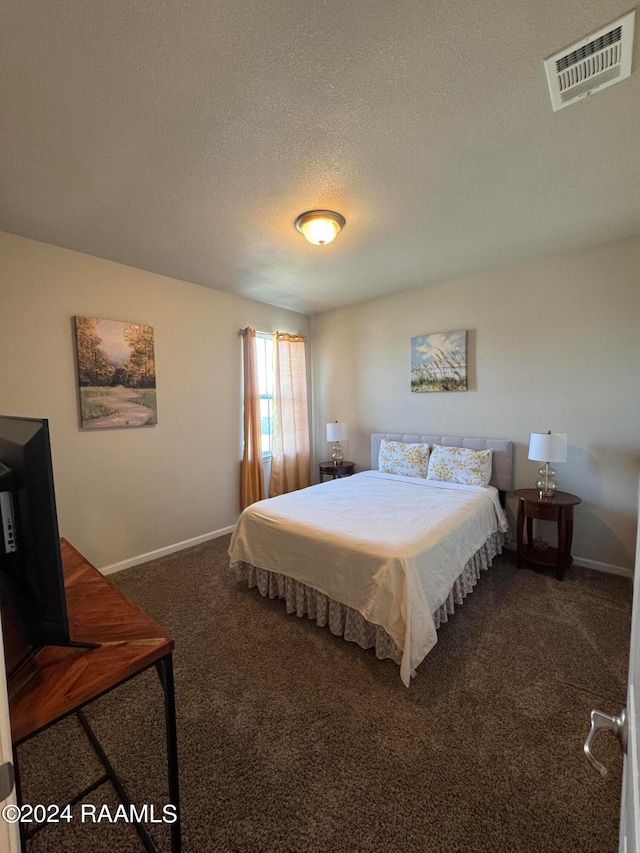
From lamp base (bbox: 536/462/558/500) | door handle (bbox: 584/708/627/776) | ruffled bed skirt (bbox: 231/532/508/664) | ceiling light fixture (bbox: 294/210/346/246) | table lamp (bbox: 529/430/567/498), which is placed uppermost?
ceiling light fixture (bbox: 294/210/346/246)

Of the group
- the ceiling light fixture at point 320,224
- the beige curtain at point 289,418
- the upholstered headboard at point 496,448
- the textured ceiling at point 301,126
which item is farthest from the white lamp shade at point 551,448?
the beige curtain at point 289,418

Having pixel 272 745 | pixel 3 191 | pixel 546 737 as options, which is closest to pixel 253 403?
pixel 3 191

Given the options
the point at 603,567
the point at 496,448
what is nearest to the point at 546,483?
the point at 496,448

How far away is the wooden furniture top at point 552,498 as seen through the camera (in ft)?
8.55

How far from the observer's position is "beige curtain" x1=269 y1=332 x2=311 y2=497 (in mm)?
4152

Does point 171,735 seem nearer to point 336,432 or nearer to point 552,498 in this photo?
point 552,498

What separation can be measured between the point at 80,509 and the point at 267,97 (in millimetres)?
2920

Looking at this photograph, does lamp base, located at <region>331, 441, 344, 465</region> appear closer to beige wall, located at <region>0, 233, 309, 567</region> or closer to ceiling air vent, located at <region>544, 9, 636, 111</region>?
beige wall, located at <region>0, 233, 309, 567</region>

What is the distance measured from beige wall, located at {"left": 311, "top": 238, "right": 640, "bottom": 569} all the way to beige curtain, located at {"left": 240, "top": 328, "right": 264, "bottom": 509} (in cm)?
150

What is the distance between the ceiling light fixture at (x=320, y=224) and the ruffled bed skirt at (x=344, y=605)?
7.41 ft

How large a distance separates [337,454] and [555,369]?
2459 mm

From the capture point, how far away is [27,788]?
1.27 metres

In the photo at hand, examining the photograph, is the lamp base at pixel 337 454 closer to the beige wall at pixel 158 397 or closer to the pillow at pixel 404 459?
the pillow at pixel 404 459

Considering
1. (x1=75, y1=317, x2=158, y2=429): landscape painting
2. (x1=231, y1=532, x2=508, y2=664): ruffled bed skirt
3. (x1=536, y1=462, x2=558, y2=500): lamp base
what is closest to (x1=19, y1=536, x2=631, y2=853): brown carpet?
(x1=231, y1=532, x2=508, y2=664): ruffled bed skirt
